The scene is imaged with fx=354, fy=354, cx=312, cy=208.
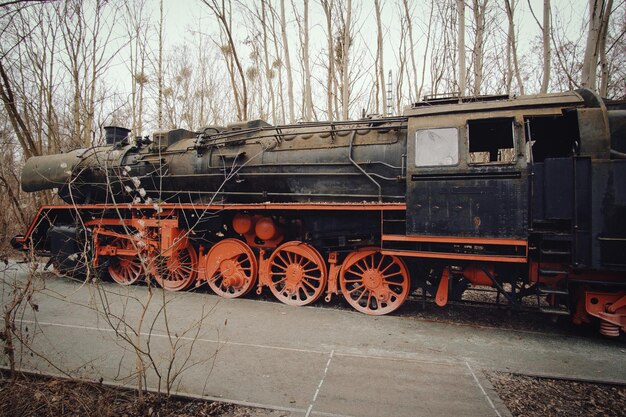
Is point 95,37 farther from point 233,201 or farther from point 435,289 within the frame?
point 435,289

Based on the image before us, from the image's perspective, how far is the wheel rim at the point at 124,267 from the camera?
7.40m

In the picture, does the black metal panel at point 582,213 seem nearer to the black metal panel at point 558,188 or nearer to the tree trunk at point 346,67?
the black metal panel at point 558,188

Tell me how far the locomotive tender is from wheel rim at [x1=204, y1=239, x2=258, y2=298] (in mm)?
25

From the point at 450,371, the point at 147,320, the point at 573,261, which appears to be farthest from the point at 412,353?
the point at 147,320

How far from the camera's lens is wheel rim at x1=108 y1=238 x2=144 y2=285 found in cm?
740

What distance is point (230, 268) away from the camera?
6.53m

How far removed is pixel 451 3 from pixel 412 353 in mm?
15165

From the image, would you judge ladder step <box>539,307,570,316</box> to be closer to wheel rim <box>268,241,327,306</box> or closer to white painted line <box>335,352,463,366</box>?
white painted line <box>335,352,463,366</box>

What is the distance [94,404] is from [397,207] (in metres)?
4.05

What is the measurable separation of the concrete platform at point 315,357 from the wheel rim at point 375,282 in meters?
0.27

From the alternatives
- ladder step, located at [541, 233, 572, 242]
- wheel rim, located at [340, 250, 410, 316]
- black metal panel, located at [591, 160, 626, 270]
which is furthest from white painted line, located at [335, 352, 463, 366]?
black metal panel, located at [591, 160, 626, 270]

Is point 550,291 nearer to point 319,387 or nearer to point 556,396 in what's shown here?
point 556,396

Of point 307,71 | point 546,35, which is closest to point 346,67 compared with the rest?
point 307,71

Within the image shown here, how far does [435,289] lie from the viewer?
18.0ft
